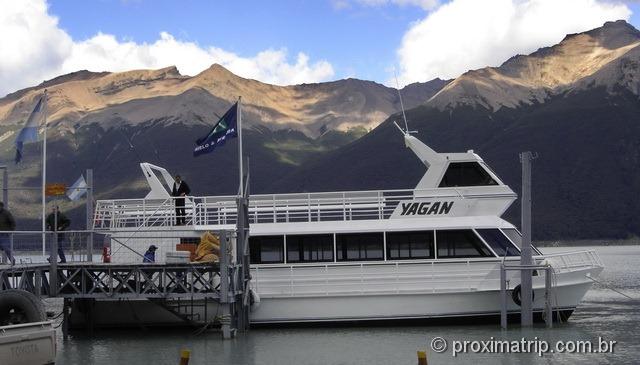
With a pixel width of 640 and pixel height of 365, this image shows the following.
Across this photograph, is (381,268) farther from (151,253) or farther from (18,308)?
(18,308)

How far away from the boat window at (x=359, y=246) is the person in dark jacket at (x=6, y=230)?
8.97 metres

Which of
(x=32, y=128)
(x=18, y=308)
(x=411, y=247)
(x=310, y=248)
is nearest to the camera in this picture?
(x=18, y=308)

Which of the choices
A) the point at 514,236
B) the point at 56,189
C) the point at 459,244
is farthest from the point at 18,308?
the point at 514,236

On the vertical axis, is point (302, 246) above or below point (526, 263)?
above

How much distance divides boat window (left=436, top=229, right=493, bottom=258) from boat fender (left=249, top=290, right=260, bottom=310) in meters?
5.31

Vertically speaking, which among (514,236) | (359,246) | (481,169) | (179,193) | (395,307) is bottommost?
(395,307)

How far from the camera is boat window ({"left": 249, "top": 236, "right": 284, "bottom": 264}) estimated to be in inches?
1059

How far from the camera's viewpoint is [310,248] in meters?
26.8

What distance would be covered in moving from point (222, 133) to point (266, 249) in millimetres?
3857

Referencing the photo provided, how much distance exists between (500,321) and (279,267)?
21.2 ft

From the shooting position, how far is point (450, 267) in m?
26.2

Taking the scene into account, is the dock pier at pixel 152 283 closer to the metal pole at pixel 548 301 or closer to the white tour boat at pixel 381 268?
the white tour boat at pixel 381 268

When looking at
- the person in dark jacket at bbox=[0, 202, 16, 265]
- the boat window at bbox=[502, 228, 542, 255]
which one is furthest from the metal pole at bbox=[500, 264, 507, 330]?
the person in dark jacket at bbox=[0, 202, 16, 265]

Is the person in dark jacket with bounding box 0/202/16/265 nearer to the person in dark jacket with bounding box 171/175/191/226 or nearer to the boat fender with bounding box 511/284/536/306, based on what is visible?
the person in dark jacket with bounding box 171/175/191/226
